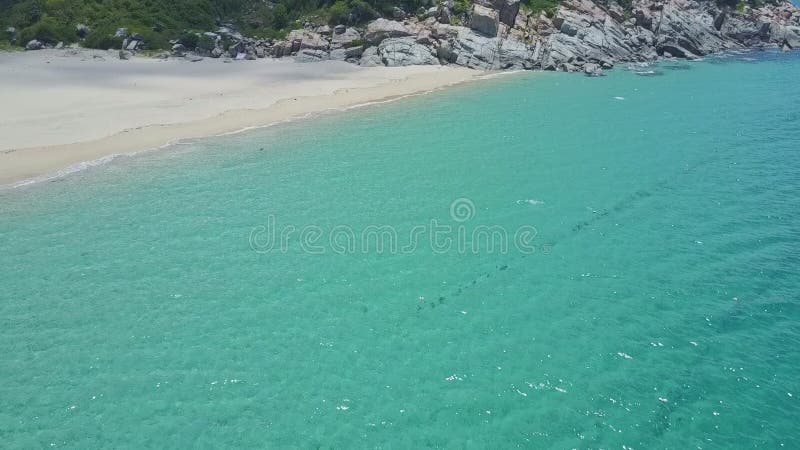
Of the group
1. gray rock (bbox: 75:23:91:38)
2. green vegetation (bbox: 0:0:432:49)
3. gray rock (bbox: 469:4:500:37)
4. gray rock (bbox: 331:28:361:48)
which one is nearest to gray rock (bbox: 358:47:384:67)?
gray rock (bbox: 331:28:361:48)

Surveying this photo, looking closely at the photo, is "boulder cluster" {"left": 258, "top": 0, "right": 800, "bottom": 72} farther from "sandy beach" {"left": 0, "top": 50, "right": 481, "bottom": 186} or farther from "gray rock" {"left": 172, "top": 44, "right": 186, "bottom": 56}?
"gray rock" {"left": 172, "top": 44, "right": 186, "bottom": 56}

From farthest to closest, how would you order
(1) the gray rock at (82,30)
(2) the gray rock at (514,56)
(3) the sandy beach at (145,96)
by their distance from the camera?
(2) the gray rock at (514,56), (1) the gray rock at (82,30), (3) the sandy beach at (145,96)

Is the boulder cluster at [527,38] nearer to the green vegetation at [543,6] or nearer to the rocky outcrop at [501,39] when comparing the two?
the rocky outcrop at [501,39]

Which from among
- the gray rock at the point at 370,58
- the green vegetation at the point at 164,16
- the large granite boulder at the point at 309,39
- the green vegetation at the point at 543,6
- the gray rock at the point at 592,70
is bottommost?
the gray rock at the point at 592,70

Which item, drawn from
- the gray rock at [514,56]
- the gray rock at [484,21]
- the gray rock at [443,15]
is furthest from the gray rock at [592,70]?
the gray rock at [443,15]

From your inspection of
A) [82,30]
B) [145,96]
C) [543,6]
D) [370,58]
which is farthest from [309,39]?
[543,6]

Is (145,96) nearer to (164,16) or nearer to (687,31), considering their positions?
(164,16)

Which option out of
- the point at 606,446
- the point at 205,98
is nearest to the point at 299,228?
the point at 606,446
